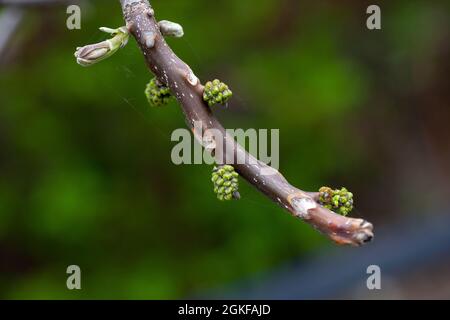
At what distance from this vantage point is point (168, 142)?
3.91 metres

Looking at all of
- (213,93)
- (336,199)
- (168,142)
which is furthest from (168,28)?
(168,142)

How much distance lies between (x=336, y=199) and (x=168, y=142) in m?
2.72

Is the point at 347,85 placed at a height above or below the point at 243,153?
above

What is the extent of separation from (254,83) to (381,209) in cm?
138

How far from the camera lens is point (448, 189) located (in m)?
4.64

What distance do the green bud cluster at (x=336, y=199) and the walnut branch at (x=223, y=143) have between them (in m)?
0.04

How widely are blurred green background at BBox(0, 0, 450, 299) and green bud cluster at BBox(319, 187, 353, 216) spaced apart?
91.7 inches

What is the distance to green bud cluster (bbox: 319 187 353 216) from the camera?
123 cm

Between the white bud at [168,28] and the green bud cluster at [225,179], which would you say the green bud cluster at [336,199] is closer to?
the green bud cluster at [225,179]

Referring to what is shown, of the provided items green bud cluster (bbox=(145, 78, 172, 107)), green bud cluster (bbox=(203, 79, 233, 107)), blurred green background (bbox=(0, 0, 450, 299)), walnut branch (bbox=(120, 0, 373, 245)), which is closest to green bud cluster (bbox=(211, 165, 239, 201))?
walnut branch (bbox=(120, 0, 373, 245))

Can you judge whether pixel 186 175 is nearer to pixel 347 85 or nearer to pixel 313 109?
pixel 313 109

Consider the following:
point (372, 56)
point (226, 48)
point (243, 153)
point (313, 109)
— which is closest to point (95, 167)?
point (226, 48)

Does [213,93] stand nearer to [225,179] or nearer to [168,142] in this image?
[225,179]

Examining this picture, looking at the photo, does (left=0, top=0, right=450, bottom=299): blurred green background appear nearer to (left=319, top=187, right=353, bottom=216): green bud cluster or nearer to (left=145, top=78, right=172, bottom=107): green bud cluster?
(left=145, top=78, right=172, bottom=107): green bud cluster
